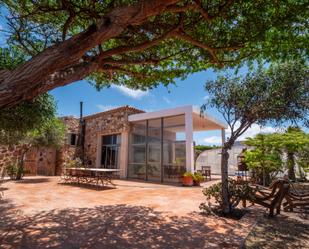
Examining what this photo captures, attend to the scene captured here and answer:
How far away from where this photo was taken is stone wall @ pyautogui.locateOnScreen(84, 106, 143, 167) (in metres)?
14.4

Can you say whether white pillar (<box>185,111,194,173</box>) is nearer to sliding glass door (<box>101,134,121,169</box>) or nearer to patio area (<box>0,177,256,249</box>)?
patio area (<box>0,177,256,249</box>)

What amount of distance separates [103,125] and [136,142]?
3.37m

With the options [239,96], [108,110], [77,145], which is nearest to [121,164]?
[108,110]

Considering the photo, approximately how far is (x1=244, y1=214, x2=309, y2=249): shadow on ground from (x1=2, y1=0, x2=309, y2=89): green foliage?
3.36 metres

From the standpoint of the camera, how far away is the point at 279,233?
402 centimetres

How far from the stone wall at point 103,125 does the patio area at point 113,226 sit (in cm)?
841

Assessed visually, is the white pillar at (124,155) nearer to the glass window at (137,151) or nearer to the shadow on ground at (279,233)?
the glass window at (137,151)

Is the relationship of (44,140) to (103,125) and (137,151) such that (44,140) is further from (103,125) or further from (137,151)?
(137,151)

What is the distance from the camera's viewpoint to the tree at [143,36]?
2.39 m

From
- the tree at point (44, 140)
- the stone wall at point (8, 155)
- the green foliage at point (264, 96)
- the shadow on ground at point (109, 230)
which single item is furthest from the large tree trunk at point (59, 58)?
the stone wall at point (8, 155)

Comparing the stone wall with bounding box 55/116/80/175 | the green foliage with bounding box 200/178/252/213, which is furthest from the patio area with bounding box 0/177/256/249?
the stone wall with bounding box 55/116/80/175

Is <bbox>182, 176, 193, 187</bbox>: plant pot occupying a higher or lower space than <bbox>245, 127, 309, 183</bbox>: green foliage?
lower

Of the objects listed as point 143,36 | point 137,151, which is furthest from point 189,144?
point 143,36

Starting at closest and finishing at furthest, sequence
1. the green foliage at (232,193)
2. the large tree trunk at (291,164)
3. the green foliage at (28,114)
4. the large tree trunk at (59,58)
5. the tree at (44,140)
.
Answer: the large tree trunk at (59,58) → the green foliage at (28,114) → the green foliage at (232,193) → the large tree trunk at (291,164) → the tree at (44,140)
